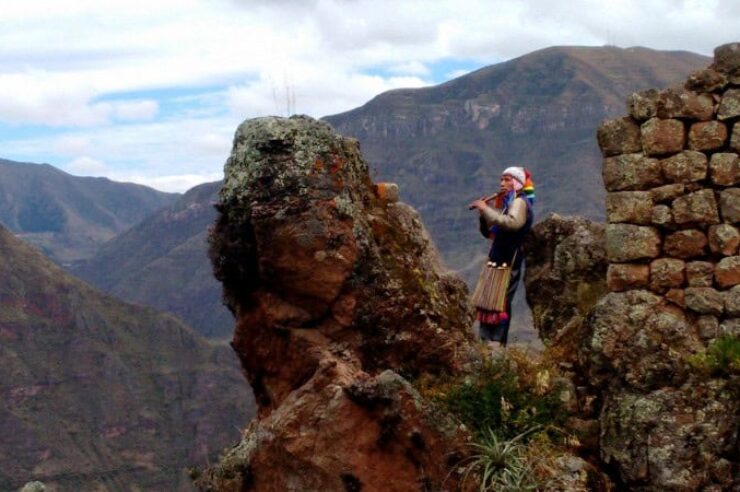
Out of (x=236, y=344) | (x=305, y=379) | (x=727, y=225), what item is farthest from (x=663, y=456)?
(x=236, y=344)

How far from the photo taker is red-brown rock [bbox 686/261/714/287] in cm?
1004

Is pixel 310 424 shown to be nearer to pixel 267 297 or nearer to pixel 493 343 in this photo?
→ pixel 267 297

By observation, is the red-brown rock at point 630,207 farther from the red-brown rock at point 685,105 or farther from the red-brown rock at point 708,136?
the red-brown rock at point 685,105

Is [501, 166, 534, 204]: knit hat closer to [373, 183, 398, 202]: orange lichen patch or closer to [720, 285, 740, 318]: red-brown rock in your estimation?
[373, 183, 398, 202]: orange lichen patch

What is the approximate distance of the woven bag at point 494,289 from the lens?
1237cm

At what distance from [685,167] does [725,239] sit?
31.2 inches

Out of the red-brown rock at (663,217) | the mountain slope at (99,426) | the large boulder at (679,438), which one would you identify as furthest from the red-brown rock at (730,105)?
the mountain slope at (99,426)

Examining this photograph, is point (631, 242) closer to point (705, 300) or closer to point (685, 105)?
point (705, 300)

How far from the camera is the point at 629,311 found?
33.6 ft

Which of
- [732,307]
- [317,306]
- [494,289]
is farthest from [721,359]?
[317,306]

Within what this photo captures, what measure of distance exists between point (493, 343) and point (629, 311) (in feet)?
7.00

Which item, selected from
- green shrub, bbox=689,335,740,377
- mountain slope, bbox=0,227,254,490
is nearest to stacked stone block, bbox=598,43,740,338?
green shrub, bbox=689,335,740,377

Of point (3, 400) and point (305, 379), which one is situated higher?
point (305, 379)

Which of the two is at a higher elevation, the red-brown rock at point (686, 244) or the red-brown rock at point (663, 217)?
the red-brown rock at point (663, 217)
